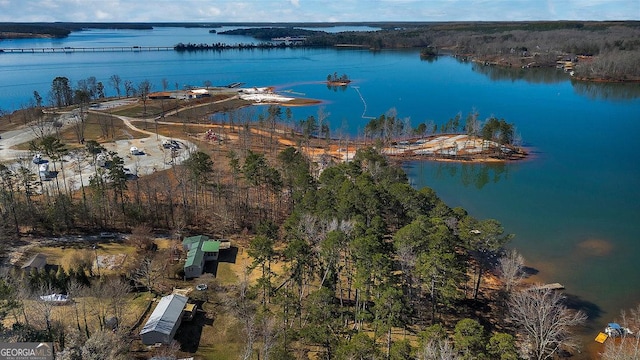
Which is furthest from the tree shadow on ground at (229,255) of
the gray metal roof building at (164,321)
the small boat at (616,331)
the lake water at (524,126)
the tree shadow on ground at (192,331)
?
the small boat at (616,331)

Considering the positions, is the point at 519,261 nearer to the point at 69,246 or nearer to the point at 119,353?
the point at 119,353

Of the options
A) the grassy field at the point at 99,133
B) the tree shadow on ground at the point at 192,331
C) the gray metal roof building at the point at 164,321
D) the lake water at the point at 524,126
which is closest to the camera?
the gray metal roof building at the point at 164,321

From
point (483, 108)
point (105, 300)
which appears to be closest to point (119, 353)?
point (105, 300)

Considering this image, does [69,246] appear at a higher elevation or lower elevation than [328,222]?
lower

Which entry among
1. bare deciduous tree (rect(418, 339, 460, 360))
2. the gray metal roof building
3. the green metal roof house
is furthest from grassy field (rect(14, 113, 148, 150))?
bare deciduous tree (rect(418, 339, 460, 360))

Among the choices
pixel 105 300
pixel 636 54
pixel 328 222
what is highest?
pixel 636 54

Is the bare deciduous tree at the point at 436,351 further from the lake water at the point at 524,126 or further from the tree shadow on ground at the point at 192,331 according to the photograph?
the lake water at the point at 524,126

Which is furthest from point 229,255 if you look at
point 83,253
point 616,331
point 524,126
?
point 524,126
